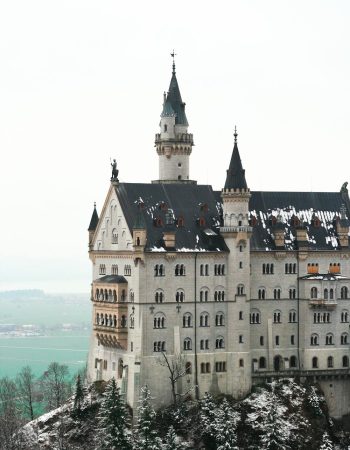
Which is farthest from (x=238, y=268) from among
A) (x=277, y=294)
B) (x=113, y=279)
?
(x=113, y=279)

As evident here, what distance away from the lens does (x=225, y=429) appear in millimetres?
128250

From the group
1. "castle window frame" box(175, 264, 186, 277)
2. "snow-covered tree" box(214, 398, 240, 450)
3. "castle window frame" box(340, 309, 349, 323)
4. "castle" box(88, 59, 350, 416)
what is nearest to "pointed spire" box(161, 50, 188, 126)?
"castle" box(88, 59, 350, 416)

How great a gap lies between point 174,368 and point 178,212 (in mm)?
16956

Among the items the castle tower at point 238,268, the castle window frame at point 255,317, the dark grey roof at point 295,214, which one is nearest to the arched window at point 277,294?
the castle window frame at point 255,317

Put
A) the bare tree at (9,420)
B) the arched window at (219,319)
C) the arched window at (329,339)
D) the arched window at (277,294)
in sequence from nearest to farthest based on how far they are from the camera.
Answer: the bare tree at (9,420)
the arched window at (219,319)
the arched window at (277,294)
the arched window at (329,339)

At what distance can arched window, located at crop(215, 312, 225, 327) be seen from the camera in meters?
138

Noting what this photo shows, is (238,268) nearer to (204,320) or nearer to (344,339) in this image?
(204,320)

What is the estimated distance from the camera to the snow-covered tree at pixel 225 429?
419 feet

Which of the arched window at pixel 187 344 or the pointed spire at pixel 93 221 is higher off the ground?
the pointed spire at pixel 93 221

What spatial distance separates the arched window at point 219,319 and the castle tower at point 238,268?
2.50 ft

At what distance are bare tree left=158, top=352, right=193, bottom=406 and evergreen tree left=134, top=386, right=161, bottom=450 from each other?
17.3 feet

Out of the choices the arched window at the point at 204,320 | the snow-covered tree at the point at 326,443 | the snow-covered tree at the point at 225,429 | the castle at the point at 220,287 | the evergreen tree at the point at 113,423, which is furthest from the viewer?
the arched window at the point at 204,320

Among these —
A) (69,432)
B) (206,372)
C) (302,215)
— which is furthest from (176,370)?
(302,215)

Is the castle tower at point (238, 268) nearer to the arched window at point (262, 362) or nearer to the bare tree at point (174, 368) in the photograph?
the arched window at point (262, 362)
